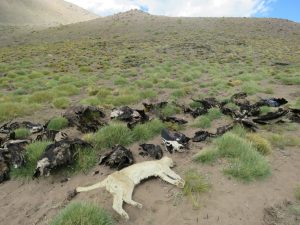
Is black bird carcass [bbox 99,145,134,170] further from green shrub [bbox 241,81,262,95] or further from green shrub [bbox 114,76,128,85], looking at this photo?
green shrub [bbox 114,76,128,85]

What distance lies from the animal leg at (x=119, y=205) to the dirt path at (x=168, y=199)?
88 mm

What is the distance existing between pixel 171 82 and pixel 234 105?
464cm

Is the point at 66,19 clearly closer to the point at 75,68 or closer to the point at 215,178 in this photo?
the point at 75,68

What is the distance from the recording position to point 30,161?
5551mm

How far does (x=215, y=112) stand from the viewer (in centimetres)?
895

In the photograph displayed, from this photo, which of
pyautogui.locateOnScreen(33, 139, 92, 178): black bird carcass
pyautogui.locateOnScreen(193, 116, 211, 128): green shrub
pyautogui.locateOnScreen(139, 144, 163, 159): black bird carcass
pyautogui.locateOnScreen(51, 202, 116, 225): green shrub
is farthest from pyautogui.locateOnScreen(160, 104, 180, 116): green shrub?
pyautogui.locateOnScreen(51, 202, 116, 225): green shrub

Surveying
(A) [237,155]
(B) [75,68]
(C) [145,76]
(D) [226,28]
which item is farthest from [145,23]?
(A) [237,155]

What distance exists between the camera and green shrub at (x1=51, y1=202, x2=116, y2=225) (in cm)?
371

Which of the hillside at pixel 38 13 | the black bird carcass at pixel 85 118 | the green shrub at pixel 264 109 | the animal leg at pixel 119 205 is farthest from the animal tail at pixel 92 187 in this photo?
the hillside at pixel 38 13

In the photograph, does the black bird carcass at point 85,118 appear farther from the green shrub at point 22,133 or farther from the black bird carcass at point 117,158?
the black bird carcass at point 117,158

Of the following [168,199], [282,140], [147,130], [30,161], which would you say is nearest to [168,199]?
[168,199]

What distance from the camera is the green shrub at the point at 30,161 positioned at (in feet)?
17.7

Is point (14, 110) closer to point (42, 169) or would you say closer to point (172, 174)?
point (42, 169)

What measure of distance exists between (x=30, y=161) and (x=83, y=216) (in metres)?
2.33
